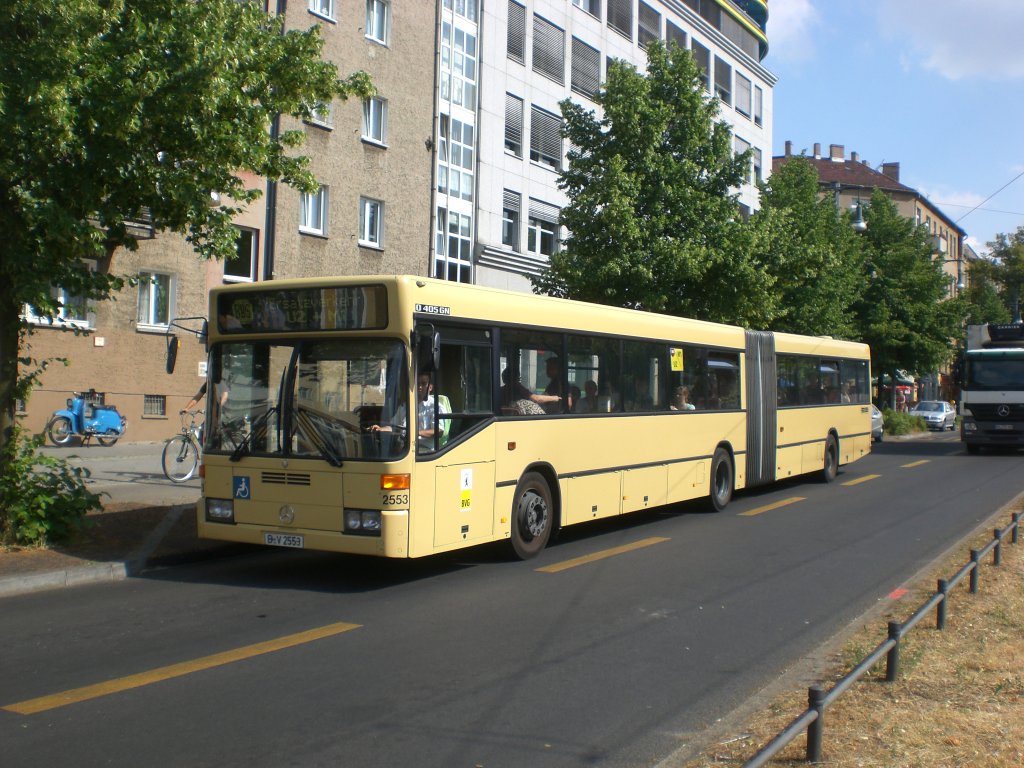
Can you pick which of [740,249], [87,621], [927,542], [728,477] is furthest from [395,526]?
[740,249]

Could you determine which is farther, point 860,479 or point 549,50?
point 549,50

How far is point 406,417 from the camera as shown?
29.7 feet

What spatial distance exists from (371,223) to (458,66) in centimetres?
682

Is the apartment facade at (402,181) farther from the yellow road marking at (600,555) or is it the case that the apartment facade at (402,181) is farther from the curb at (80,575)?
the yellow road marking at (600,555)

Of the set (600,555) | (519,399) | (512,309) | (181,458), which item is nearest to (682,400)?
(600,555)

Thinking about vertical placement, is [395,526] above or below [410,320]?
below

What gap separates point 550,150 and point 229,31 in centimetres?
2876

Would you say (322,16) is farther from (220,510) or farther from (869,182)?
(869,182)

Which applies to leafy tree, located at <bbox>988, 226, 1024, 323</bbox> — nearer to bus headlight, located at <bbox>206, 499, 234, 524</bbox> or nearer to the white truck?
the white truck

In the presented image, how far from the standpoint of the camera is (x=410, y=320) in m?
9.15

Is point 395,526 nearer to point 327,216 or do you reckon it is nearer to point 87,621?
point 87,621

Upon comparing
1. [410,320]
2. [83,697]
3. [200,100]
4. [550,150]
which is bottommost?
[83,697]

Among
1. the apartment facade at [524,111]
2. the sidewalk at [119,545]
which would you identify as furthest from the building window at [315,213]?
the sidewalk at [119,545]

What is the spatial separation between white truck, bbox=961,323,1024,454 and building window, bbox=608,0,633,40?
2031 cm
